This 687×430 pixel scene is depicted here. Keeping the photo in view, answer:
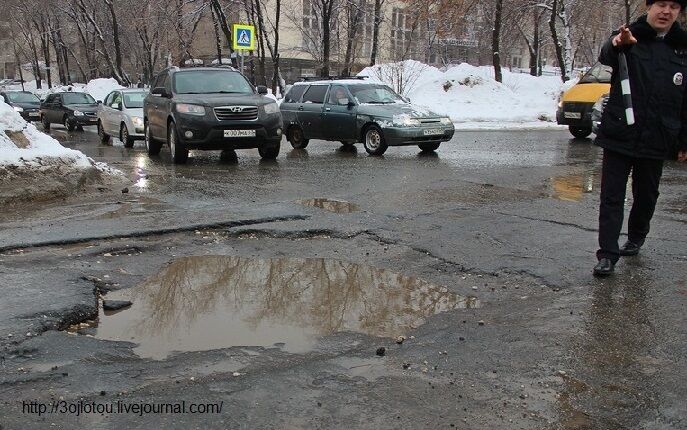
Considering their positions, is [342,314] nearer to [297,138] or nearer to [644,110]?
[644,110]

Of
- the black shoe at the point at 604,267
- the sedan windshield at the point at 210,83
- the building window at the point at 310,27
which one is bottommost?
the black shoe at the point at 604,267

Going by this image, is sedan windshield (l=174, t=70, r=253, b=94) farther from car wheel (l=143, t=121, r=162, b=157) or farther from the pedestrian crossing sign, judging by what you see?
the pedestrian crossing sign

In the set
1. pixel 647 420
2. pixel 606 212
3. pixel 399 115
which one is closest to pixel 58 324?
pixel 647 420

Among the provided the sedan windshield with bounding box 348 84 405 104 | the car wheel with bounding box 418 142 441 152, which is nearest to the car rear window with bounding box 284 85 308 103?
the sedan windshield with bounding box 348 84 405 104

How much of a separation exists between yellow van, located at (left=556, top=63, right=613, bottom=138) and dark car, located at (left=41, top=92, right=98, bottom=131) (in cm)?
1664

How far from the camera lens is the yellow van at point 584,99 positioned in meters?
17.3

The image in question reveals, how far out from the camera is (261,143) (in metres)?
12.7

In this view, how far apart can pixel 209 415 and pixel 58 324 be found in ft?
5.27

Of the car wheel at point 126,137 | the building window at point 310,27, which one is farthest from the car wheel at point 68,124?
the building window at point 310,27

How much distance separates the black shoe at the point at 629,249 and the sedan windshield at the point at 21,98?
33.0 meters

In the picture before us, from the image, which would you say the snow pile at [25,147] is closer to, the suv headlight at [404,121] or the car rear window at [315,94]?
the suv headlight at [404,121]

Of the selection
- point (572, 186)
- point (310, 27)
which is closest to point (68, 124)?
point (572, 186)

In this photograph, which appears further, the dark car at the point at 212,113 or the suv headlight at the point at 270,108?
the suv headlight at the point at 270,108

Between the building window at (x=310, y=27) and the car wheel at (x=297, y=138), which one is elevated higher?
the building window at (x=310, y=27)
